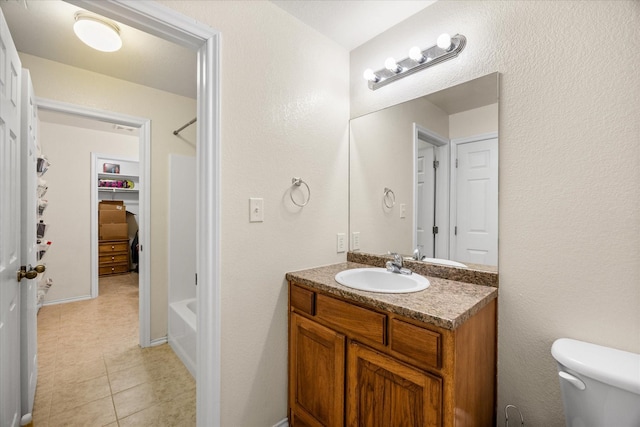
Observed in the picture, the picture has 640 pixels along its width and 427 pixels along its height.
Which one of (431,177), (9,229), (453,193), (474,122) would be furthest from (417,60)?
(9,229)

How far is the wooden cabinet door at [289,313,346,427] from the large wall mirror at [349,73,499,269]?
70 cm

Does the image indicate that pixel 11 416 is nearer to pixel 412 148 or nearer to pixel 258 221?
pixel 258 221

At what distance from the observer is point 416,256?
1.68 meters

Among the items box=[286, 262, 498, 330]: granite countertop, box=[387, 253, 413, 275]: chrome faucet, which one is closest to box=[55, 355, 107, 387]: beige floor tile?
box=[286, 262, 498, 330]: granite countertop

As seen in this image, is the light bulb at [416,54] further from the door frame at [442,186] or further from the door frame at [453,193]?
the door frame at [453,193]

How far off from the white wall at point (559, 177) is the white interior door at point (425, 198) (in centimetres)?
38

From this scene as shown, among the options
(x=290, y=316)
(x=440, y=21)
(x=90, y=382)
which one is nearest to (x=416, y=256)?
(x=290, y=316)

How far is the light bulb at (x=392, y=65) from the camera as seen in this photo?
163 cm

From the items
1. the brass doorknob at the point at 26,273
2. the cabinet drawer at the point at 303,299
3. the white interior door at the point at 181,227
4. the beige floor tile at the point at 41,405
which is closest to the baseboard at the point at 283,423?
the cabinet drawer at the point at 303,299

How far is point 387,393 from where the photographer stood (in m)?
1.13

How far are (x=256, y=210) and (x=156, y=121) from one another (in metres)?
1.87

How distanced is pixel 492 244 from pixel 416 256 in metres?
0.42

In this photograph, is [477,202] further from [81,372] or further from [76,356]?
[76,356]

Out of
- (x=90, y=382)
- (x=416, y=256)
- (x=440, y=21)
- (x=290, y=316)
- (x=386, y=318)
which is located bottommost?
(x=90, y=382)
